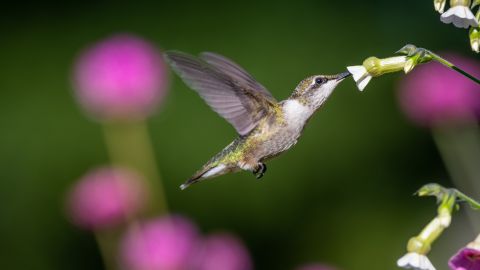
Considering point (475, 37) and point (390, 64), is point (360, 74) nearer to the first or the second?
point (390, 64)

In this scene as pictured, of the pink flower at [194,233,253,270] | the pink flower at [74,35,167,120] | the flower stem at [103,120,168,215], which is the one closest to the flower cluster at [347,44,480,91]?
the pink flower at [194,233,253,270]

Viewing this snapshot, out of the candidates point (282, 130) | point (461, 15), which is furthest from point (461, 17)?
point (282, 130)

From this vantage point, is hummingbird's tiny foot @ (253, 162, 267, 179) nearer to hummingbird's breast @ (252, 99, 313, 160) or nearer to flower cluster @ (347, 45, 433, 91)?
hummingbird's breast @ (252, 99, 313, 160)

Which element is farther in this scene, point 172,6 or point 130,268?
point 172,6

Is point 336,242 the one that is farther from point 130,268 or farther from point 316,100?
point 316,100

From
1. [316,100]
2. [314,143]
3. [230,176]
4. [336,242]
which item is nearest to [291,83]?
[314,143]

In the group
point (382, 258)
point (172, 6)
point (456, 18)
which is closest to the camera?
point (456, 18)
